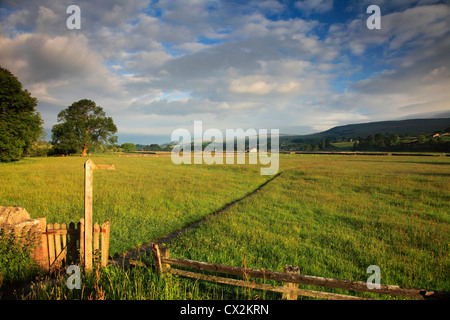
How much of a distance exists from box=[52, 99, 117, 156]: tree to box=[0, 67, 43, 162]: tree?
3284 cm

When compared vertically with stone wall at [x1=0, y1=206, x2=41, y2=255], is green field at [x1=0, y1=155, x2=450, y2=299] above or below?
below

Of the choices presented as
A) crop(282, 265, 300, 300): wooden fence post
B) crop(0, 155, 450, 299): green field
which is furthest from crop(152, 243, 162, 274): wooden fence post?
crop(282, 265, 300, 300): wooden fence post

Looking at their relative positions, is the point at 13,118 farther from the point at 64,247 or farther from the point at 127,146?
the point at 127,146

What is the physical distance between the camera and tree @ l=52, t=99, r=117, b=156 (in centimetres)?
7012

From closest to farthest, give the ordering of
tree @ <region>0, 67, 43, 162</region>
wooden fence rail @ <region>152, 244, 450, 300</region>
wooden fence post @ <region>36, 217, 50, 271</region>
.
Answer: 1. wooden fence rail @ <region>152, 244, 450, 300</region>
2. wooden fence post @ <region>36, 217, 50, 271</region>
3. tree @ <region>0, 67, 43, 162</region>

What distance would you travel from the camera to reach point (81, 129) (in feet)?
237

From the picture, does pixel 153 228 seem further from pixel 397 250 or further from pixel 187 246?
pixel 397 250

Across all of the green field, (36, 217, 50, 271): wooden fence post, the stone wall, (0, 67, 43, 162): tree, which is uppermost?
(0, 67, 43, 162): tree

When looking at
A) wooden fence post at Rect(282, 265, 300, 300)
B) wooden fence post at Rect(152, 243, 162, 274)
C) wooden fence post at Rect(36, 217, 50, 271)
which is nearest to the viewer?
wooden fence post at Rect(282, 265, 300, 300)

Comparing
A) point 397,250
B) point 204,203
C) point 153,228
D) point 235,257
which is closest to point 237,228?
point 235,257

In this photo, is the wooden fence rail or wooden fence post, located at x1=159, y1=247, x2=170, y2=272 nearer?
the wooden fence rail

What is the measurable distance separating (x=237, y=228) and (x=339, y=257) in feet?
15.8

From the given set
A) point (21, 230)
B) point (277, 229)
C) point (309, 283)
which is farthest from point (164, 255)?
point (277, 229)

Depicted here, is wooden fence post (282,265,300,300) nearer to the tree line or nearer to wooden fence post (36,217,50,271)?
wooden fence post (36,217,50,271)
